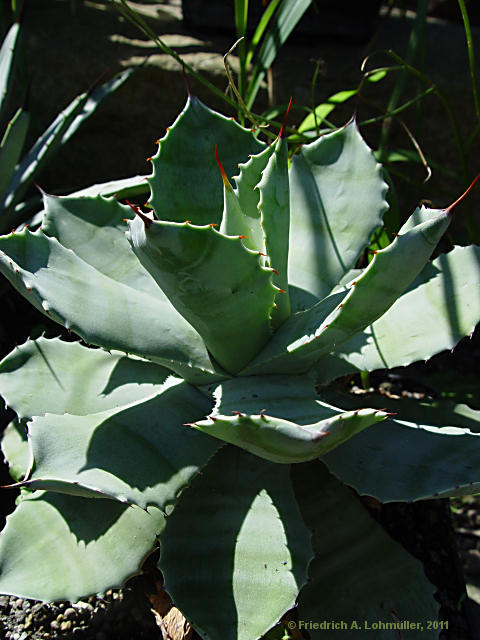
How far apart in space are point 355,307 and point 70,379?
0.55m

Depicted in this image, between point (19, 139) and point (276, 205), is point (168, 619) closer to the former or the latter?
point (276, 205)

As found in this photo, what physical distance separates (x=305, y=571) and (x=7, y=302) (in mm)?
1185

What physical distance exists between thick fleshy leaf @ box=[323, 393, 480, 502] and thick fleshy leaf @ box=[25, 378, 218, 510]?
9.2 inches

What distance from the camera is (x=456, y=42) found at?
6.77 feet

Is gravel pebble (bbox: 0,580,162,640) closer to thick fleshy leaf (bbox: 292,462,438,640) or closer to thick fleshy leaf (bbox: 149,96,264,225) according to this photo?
→ thick fleshy leaf (bbox: 292,462,438,640)

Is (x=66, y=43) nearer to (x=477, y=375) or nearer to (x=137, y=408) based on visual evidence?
(x=137, y=408)

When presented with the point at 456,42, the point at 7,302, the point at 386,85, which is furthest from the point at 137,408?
the point at 456,42

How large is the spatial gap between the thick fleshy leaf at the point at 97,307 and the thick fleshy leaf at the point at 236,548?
0.63 feet

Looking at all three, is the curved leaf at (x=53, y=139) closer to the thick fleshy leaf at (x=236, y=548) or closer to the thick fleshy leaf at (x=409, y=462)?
the thick fleshy leaf at (x=236, y=548)

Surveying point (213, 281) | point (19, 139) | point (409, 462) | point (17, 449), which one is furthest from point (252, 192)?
point (19, 139)

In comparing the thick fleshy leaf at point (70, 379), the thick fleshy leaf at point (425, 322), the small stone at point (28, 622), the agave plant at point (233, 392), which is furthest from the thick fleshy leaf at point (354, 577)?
the small stone at point (28, 622)

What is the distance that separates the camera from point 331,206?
1.15 meters

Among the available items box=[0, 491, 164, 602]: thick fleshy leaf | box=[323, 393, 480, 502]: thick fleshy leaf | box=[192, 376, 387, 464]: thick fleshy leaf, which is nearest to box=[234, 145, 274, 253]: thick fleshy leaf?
box=[192, 376, 387, 464]: thick fleshy leaf

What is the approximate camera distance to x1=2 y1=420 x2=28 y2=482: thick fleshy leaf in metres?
1.11
